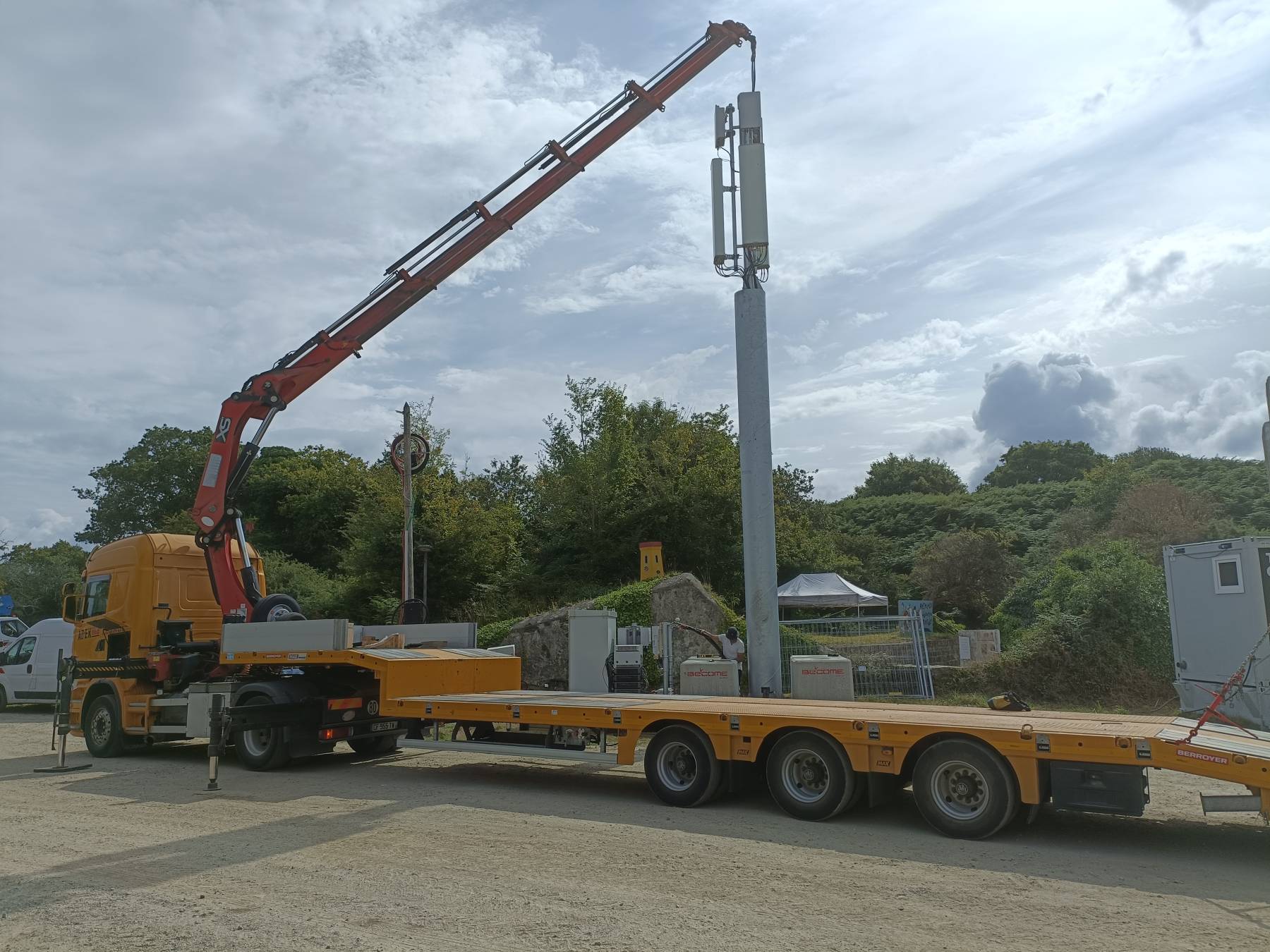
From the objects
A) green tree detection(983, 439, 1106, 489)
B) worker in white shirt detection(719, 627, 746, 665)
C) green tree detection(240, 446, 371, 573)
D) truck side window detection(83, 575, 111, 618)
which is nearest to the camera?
truck side window detection(83, 575, 111, 618)

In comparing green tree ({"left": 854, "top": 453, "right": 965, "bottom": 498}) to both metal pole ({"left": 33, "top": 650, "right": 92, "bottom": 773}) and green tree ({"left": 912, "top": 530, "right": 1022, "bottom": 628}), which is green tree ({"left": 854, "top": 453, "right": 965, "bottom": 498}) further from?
metal pole ({"left": 33, "top": 650, "right": 92, "bottom": 773})

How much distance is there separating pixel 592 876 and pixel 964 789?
352 cm

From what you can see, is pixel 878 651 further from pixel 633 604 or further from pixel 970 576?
pixel 970 576

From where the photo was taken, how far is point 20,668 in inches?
942

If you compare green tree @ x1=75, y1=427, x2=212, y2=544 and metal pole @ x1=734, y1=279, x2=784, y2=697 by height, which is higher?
green tree @ x1=75, y1=427, x2=212, y2=544

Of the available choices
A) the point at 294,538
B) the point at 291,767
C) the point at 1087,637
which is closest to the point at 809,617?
the point at 1087,637

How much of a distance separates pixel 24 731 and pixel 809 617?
2197 centimetres

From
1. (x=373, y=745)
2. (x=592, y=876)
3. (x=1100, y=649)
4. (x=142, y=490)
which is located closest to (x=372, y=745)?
(x=373, y=745)

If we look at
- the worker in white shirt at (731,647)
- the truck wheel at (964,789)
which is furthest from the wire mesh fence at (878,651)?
the truck wheel at (964,789)

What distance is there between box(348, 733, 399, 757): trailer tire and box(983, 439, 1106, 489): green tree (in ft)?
216

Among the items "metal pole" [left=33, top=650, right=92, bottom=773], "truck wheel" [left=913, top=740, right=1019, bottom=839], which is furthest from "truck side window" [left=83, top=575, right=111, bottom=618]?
"truck wheel" [left=913, top=740, right=1019, bottom=839]

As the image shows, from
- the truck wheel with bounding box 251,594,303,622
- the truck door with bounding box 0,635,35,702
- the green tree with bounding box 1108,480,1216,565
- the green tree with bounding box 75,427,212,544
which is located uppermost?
the green tree with bounding box 75,427,212,544

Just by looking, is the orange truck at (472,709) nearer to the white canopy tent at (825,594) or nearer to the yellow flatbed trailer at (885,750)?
the yellow flatbed trailer at (885,750)

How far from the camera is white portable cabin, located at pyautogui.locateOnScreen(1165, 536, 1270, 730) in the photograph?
46.2ft
